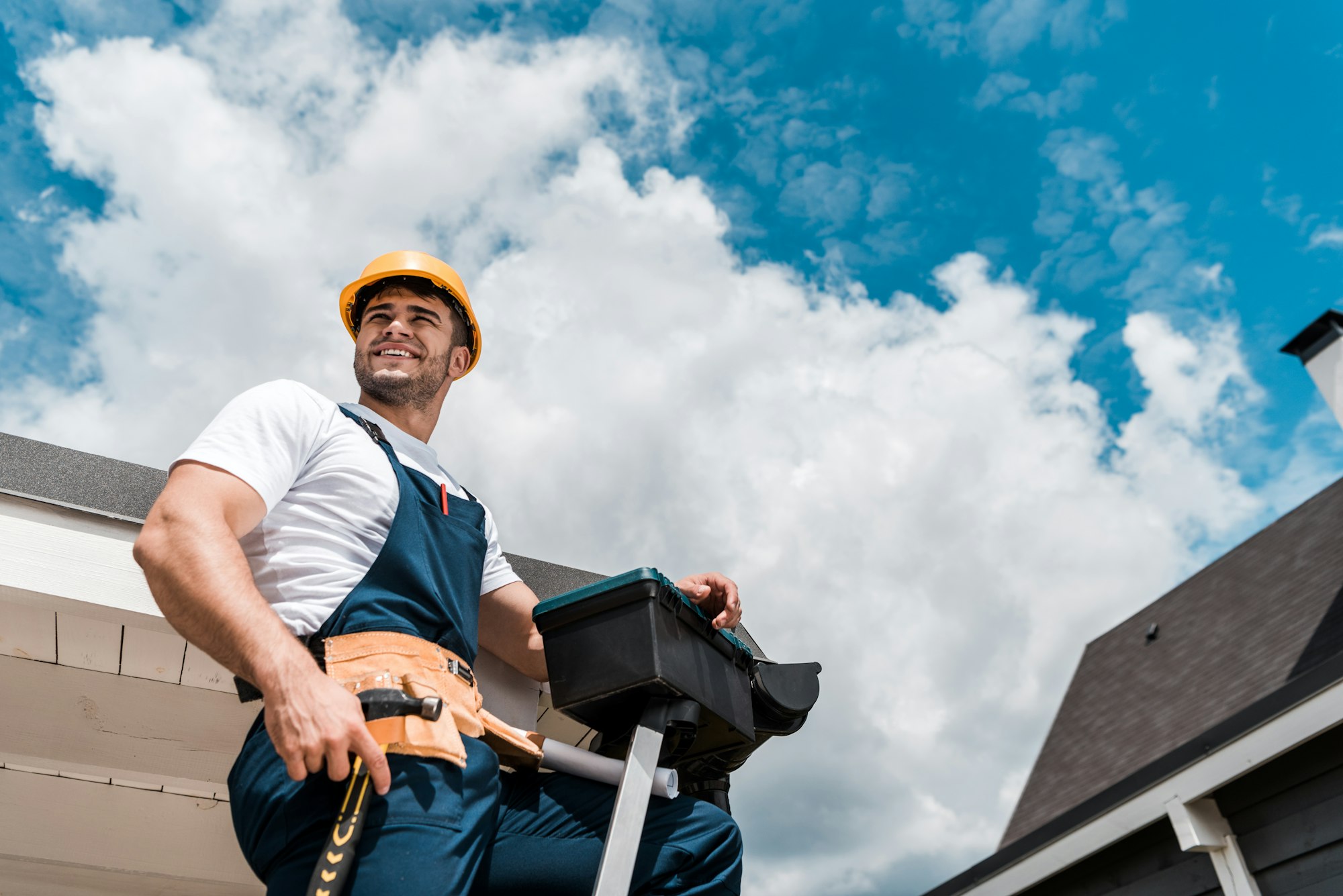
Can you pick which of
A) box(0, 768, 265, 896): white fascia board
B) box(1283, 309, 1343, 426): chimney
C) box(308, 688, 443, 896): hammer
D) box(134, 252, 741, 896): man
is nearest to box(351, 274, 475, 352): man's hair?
box(134, 252, 741, 896): man

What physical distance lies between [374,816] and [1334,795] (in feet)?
16.4

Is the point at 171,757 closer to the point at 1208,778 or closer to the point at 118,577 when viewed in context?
the point at 118,577

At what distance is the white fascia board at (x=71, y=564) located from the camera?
2201 mm

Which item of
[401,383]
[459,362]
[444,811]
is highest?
[459,362]

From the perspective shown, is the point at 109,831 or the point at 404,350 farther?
the point at 109,831

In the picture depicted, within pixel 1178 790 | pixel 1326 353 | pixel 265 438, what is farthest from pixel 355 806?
pixel 1326 353

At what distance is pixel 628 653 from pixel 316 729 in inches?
20.1

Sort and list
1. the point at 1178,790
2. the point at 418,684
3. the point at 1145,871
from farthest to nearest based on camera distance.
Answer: the point at 1145,871
the point at 1178,790
the point at 418,684

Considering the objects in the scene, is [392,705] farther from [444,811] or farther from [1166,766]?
[1166,766]

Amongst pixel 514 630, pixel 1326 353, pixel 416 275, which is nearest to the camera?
pixel 514 630

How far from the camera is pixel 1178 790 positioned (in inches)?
192

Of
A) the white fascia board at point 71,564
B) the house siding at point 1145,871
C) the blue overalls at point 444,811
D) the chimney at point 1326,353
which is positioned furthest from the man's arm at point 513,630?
the chimney at point 1326,353

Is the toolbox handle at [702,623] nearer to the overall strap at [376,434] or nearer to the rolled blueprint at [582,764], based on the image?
the rolled blueprint at [582,764]

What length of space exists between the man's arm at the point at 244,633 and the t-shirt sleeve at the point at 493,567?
2.39 ft
